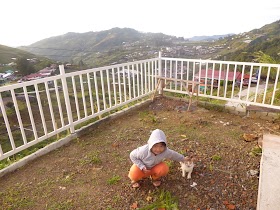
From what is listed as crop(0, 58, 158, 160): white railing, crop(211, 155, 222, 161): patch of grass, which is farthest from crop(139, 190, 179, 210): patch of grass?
crop(0, 58, 158, 160): white railing

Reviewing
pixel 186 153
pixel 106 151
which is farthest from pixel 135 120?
pixel 186 153

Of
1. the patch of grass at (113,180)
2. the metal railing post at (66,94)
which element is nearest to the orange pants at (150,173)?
the patch of grass at (113,180)

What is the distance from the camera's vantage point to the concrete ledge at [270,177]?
1.63 metres

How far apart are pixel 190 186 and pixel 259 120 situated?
2.88m

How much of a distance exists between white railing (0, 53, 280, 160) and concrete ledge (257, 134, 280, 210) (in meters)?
2.01

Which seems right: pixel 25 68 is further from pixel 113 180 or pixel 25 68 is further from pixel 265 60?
pixel 265 60

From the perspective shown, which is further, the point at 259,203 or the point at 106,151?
the point at 106,151

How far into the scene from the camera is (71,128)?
351 centimetres

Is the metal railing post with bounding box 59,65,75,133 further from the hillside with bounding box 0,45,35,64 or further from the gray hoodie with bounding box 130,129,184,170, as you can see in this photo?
the hillside with bounding box 0,45,35,64

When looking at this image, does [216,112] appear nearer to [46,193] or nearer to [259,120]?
[259,120]

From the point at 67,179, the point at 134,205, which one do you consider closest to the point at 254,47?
the point at 134,205

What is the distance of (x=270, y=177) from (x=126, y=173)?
5.34 feet

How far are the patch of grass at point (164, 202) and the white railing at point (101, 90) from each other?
206cm

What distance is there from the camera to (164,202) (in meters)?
1.98
